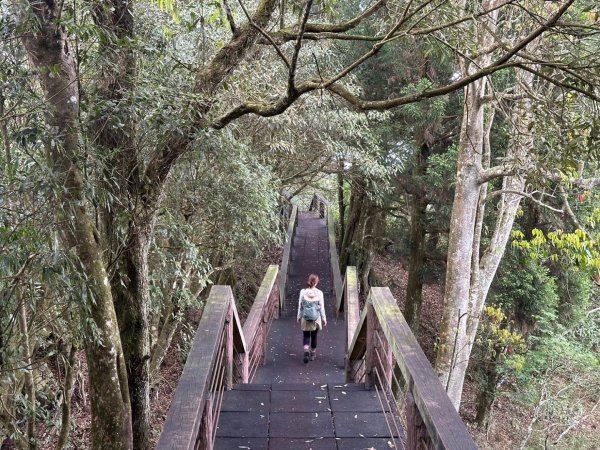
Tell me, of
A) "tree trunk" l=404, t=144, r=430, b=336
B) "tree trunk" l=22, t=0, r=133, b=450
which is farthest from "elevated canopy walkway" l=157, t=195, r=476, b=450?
"tree trunk" l=404, t=144, r=430, b=336

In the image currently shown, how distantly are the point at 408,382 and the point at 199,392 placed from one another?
110 centimetres

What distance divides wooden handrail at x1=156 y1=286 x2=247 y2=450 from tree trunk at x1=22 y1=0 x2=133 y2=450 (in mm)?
779

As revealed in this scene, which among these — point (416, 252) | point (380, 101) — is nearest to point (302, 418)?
point (380, 101)

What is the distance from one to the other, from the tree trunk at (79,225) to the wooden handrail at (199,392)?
78 centimetres

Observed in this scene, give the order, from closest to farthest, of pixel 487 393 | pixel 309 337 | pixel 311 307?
pixel 311 307, pixel 309 337, pixel 487 393

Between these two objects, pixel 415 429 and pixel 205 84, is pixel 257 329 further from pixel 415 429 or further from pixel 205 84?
pixel 415 429

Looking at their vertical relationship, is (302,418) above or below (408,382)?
below

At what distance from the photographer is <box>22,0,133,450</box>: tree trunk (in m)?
3.27

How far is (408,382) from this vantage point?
8.57 ft

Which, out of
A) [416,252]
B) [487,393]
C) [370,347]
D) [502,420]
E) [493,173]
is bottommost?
[502,420]

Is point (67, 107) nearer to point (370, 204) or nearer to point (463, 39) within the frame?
point (463, 39)

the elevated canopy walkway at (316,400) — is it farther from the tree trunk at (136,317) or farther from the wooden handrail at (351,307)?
the tree trunk at (136,317)

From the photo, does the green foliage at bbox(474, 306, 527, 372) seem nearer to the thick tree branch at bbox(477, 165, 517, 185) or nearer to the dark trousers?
the thick tree branch at bbox(477, 165, 517, 185)

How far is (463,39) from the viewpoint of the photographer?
16.7ft
